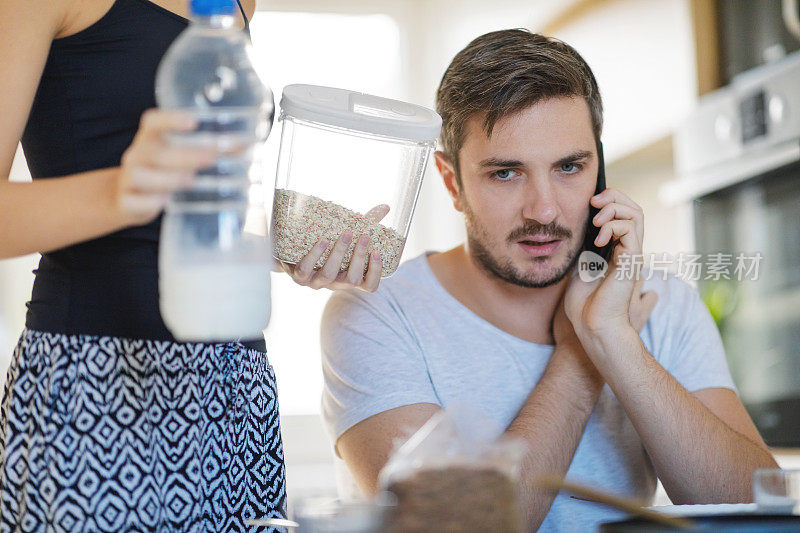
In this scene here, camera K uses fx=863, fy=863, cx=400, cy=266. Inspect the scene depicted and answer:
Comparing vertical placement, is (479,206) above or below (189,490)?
above

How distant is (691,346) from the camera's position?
1.48 m

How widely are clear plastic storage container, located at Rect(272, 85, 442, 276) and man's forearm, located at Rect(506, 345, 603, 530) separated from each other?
33 cm

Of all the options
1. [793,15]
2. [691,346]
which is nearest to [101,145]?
[691,346]

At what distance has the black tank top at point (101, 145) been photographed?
2.94 feet

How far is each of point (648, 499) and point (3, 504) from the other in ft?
3.39

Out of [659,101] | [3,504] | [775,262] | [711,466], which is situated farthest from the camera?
[659,101]

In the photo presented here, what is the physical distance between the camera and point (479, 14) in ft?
11.3

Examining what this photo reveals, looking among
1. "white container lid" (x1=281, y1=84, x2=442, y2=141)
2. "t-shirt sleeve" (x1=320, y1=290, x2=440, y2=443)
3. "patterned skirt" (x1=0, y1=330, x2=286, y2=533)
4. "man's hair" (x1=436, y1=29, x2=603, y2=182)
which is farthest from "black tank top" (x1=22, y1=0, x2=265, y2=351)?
"man's hair" (x1=436, y1=29, x2=603, y2=182)

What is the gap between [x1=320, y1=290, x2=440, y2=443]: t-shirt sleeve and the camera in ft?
4.39

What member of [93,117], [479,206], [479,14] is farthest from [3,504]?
[479,14]

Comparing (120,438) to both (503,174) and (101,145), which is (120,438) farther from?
(503,174)

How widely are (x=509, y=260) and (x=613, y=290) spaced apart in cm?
19

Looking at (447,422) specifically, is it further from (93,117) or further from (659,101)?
(659,101)

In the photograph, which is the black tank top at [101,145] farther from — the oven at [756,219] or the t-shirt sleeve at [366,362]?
the oven at [756,219]
